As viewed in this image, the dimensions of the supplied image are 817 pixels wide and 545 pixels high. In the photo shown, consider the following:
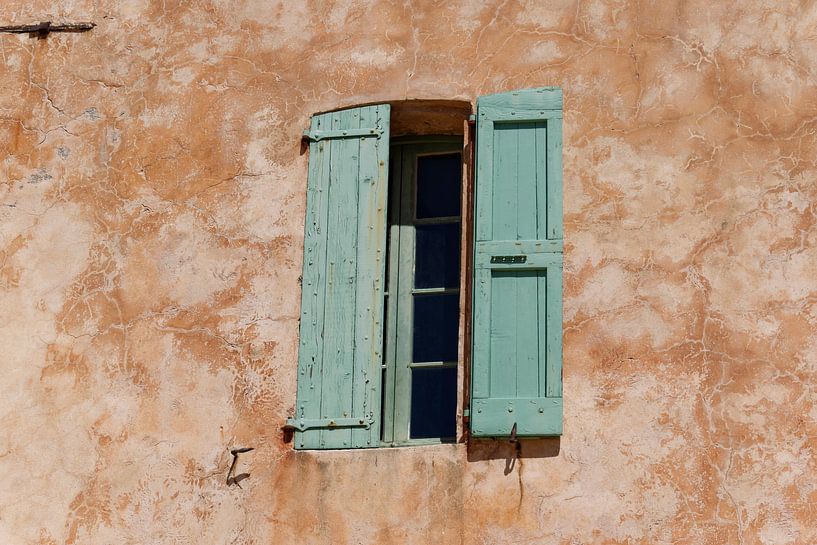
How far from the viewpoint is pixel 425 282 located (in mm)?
6223

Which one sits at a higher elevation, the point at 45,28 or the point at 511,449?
the point at 45,28

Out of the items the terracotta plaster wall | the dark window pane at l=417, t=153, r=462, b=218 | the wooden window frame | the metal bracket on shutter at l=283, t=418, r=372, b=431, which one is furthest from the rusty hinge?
the metal bracket on shutter at l=283, t=418, r=372, b=431

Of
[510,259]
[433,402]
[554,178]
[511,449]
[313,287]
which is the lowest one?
[511,449]

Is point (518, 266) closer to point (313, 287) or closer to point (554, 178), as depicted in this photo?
point (554, 178)

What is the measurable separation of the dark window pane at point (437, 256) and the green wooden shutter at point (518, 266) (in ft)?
1.02

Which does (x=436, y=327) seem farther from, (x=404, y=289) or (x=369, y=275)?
(x=369, y=275)

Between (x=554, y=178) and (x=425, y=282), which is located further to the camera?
(x=425, y=282)

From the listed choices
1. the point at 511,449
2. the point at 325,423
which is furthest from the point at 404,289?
the point at 511,449

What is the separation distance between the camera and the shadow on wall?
223 inches

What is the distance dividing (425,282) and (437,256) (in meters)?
0.12

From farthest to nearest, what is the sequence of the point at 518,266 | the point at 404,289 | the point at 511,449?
the point at 404,289, the point at 518,266, the point at 511,449

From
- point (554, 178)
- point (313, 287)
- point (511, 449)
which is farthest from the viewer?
point (313, 287)

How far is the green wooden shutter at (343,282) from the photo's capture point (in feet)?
19.4

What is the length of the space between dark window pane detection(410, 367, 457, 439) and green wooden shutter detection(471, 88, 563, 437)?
1.00 feet
